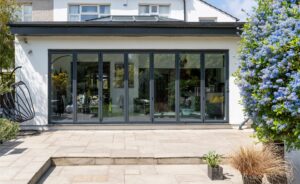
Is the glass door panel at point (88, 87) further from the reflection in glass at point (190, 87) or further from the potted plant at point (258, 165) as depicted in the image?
the potted plant at point (258, 165)

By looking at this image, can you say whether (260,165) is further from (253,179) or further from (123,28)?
(123,28)

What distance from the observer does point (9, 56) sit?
12609mm

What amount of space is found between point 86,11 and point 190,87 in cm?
1034

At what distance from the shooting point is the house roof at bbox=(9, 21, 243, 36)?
10.7 m

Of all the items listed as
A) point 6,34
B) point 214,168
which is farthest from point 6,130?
point 6,34

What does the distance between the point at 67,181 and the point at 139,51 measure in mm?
6223

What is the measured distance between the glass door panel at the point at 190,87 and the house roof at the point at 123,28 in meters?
1.06

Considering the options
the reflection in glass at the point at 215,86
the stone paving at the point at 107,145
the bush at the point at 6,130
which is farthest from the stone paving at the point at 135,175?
the reflection in glass at the point at 215,86

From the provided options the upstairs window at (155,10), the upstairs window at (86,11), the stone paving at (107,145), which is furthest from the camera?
the upstairs window at (155,10)

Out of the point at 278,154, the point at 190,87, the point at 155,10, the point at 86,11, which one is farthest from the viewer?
the point at 155,10

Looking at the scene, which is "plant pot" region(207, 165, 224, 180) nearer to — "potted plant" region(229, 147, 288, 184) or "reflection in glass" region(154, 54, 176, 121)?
"potted plant" region(229, 147, 288, 184)

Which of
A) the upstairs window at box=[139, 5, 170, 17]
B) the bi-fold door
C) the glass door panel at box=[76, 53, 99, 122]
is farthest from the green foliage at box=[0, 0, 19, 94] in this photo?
the upstairs window at box=[139, 5, 170, 17]

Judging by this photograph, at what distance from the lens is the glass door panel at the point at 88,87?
11383mm

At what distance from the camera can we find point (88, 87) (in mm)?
11398
